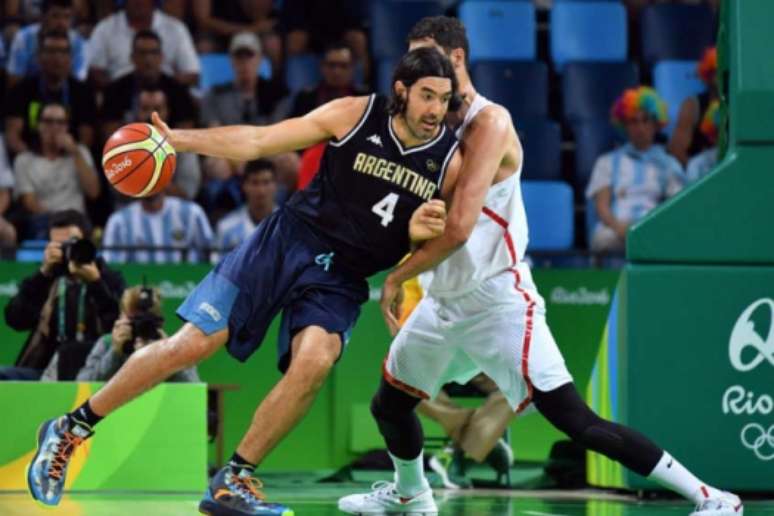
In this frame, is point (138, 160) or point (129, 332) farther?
point (129, 332)

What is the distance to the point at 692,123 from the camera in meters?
A: 14.2

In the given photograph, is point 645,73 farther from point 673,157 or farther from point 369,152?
point 369,152

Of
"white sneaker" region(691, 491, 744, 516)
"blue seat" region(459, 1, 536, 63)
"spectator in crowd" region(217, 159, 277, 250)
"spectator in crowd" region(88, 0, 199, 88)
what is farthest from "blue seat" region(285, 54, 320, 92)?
"white sneaker" region(691, 491, 744, 516)

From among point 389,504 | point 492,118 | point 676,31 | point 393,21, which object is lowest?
point 389,504

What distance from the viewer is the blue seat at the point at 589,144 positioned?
560 inches

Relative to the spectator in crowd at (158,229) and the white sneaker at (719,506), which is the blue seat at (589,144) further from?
the white sneaker at (719,506)

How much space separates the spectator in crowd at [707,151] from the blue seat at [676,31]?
4.28ft

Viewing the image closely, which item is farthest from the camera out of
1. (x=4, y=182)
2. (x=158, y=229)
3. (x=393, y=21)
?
(x=393, y=21)

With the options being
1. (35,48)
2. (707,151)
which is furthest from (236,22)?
(707,151)

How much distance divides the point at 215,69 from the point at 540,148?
3.13 m

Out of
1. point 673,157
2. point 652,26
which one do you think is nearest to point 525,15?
point 652,26

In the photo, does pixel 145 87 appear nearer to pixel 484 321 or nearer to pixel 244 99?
pixel 244 99

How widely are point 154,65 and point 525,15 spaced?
3.57 m

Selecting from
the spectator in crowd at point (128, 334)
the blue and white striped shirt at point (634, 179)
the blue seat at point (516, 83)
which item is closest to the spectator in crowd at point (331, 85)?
the blue seat at point (516, 83)
